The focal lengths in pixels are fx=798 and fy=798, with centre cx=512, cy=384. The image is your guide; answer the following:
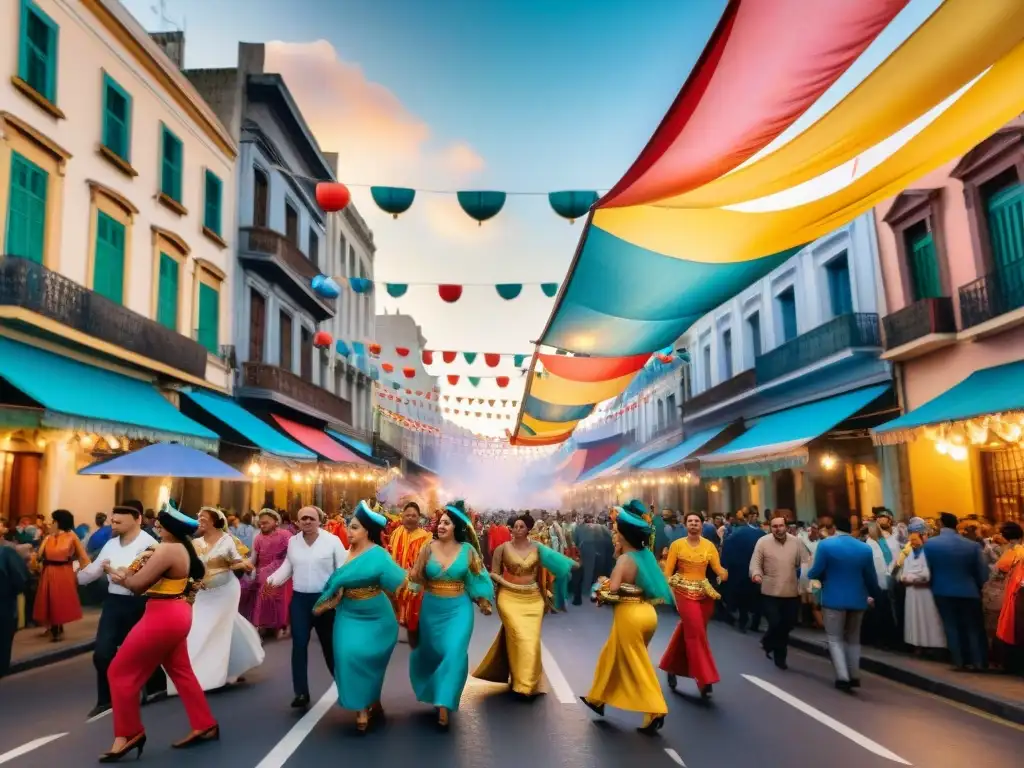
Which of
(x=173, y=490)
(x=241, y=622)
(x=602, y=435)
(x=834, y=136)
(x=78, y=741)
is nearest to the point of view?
(x=78, y=741)

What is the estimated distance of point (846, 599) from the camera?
26.5 feet

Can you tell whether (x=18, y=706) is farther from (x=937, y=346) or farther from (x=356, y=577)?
(x=937, y=346)

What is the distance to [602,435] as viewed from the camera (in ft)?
177

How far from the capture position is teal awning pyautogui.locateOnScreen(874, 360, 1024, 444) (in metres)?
11.1

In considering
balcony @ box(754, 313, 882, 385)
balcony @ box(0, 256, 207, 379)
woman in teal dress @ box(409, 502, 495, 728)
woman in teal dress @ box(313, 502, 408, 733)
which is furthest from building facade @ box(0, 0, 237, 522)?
balcony @ box(754, 313, 882, 385)

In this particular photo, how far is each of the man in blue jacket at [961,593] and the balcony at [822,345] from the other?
932 cm

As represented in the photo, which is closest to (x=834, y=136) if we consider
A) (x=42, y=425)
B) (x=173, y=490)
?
(x=42, y=425)

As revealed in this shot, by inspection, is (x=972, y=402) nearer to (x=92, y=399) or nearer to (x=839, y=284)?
(x=839, y=284)

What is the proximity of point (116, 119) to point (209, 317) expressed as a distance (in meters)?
5.60

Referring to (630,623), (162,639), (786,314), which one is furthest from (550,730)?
(786,314)

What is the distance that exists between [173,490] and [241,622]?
11.7 meters

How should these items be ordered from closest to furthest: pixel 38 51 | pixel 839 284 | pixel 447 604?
pixel 447 604 < pixel 38 51 < pixel 839 284

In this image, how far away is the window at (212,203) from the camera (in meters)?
19.9

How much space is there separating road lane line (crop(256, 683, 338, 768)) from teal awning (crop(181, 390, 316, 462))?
36.8 feet
